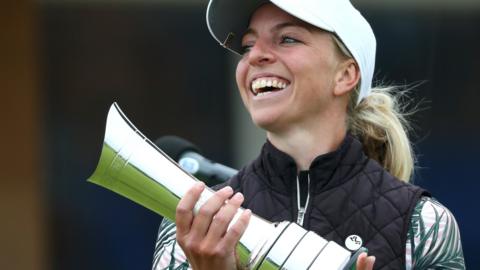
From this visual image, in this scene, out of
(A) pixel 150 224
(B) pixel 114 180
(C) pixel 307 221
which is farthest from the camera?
(A) pixel 150 224

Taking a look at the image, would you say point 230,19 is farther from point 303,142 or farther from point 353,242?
point 353,242

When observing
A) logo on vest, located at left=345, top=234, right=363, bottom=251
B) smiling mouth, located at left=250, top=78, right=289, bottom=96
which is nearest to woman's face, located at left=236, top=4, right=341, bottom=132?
smiling mouth, located at left=250, top=78, right=289, bottom=96

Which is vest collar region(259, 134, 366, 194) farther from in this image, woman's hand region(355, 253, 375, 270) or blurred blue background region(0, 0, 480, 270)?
blurred blue background region(0, 0, 480, 270)

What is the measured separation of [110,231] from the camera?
558 cm

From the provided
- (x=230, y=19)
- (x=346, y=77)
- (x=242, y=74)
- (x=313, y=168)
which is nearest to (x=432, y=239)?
(x=313, y=168)

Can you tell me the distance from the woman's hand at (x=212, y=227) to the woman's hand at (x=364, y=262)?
0.63 feet

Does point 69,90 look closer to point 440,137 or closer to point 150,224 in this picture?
point 150,224

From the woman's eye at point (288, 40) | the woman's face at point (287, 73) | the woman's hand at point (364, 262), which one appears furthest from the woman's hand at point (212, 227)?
the woman's eye at point (288, 40)

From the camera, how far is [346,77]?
2.31 metres

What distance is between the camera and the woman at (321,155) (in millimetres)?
2158

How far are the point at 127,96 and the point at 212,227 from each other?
145 inches

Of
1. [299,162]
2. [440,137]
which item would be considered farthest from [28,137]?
[299,162]

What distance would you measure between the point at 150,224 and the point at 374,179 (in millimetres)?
3305

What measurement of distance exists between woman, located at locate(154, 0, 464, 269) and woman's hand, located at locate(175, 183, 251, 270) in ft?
0.67
